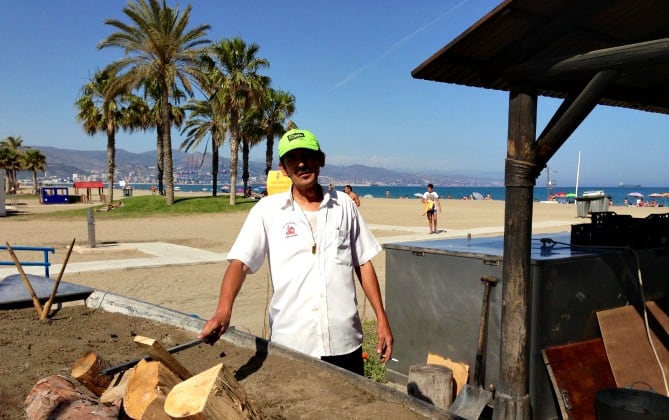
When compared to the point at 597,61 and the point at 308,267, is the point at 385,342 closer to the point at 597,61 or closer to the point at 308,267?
the point at 308,267

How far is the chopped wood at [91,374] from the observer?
10.1 ft

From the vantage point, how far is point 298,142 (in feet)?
9.01

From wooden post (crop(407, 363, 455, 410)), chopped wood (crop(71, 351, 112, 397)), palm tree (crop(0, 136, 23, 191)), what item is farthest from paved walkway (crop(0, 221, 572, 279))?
palm tree (crop(0, 136, 23, 191))

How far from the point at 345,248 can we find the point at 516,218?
140 cm

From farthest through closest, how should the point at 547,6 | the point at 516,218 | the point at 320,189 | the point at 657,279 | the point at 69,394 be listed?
the point at 657,279 < the point at 516,218 < the point at 547,6 < the point at 320,189 < the point at 69,394

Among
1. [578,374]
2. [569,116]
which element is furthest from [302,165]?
[578,374]

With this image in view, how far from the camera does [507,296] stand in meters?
3.67

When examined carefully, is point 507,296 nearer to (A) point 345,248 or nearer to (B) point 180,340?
(A) point 345,248

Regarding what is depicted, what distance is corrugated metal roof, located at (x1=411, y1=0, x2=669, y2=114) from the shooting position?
3303mm

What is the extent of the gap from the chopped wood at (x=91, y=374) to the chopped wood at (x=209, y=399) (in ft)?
4.07

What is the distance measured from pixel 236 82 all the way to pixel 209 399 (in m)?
28.9

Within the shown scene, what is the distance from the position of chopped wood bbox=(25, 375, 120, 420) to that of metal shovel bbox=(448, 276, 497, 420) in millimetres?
2393

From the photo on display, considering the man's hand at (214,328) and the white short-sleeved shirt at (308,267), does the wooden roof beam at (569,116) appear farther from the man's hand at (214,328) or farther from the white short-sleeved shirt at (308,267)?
the man's hand at (214,328)

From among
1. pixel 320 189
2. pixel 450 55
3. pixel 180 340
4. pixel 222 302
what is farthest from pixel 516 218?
pixel 180 340
